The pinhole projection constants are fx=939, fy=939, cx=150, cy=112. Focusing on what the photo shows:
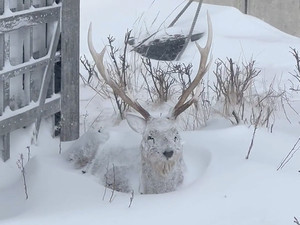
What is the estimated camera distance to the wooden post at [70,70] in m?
7.35

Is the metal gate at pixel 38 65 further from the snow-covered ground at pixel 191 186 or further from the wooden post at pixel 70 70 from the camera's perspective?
the snow-covered ground at pixel 191 186

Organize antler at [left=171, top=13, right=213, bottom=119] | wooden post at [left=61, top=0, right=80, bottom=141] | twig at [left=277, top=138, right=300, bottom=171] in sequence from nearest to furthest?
antler at [left=171, top=13, right=213, bottom=119], twig at [left=277, top=138, right=300, bottom=171], wooden post at [left=61, top=0, right=80, bottom=141]

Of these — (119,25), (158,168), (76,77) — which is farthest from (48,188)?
(119,25)

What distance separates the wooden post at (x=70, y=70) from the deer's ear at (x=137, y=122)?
1.21 meters

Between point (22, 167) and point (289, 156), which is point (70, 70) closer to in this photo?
point (22, 167)

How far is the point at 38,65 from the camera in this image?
700 centimetres

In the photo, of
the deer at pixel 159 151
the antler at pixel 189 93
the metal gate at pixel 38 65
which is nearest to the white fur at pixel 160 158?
the deer at pixel 159 151

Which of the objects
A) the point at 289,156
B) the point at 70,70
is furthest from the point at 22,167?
the point at 289,156

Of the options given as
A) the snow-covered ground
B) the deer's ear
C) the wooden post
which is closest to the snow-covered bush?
the snow-covered ground

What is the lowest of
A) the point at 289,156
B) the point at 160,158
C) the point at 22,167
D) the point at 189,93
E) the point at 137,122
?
the point at 22,167

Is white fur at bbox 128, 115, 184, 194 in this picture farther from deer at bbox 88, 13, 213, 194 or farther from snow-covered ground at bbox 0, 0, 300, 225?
snow-covered ground at bbox 0, 0, 300, 225

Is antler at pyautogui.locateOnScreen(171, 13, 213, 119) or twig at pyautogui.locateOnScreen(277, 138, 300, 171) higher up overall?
antler at pyautogui.locateOnScreen(171, 13, 213, 119)

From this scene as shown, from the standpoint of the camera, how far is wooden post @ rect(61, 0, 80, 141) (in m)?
7.35

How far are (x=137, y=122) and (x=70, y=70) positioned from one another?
4.26 ft
